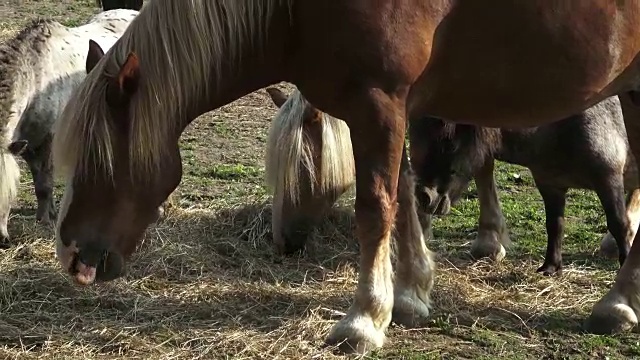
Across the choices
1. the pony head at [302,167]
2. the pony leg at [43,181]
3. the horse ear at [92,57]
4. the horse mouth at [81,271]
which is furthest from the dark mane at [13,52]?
the horse mouth at [81,271]

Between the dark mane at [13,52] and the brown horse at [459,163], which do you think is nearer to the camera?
the brown horse at [459,163]

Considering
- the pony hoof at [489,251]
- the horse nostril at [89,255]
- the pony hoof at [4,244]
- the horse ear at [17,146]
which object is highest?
the horse nostril at [89,255]

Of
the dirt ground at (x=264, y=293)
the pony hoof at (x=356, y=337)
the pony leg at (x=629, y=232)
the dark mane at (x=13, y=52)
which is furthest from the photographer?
the dark mane at (x=13, y=52)

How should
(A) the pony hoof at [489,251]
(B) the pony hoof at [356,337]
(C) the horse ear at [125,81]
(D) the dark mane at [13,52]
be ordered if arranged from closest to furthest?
(C) the horse ear at [125,81]
(B) the pony hoof at [356,337]
(A) the pony hoof at [489,251]
(D) the dark mane at [13,52]

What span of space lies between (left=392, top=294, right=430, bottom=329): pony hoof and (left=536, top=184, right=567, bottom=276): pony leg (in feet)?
3.39

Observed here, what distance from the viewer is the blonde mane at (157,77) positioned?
307 cm

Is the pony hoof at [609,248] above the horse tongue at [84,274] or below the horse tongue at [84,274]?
below

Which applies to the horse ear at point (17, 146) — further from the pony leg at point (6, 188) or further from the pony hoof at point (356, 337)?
the pony hoof at point (356, 337)

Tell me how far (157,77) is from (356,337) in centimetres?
131

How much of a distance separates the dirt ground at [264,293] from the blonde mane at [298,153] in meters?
0.47

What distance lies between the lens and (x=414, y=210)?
12.8ft

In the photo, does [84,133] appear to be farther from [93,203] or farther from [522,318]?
[522,318]

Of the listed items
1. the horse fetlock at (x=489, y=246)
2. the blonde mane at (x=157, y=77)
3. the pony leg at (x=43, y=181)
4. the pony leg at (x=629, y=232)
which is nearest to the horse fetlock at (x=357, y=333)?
the blonde mane at (x=157, y=77)

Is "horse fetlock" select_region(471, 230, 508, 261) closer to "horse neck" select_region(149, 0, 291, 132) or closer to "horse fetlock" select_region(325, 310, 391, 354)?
"horse fetlock" select_region(325, 310, 391, 354)
